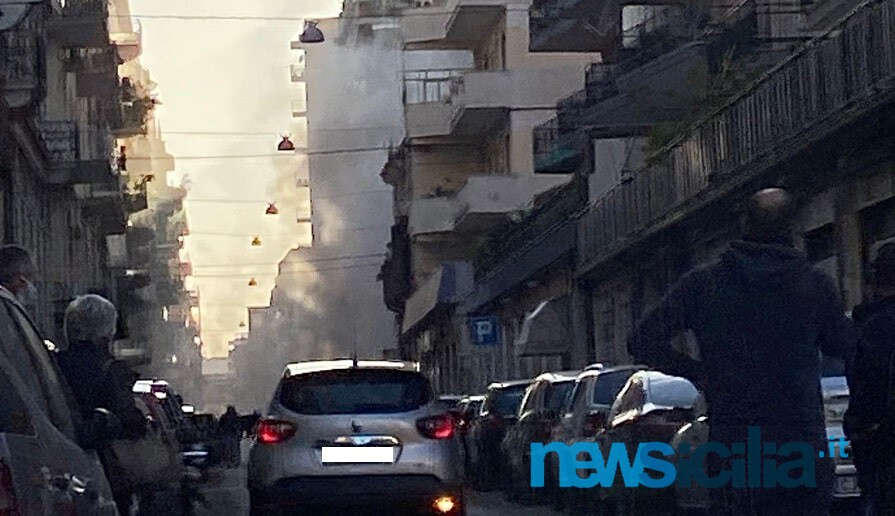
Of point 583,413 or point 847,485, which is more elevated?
point 583,413

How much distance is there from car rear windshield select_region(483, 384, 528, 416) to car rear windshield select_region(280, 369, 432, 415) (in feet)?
38.1

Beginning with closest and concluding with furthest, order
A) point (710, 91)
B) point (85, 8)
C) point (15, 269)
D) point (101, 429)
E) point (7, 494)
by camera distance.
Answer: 1. point (7, 494)
2. point (101, 429)
3. point (15, 269)
4. point (710, 91)
5. point (85, 8)

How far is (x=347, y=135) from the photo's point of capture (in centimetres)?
12656

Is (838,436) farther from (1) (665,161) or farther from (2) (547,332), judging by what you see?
(2) (547,332)

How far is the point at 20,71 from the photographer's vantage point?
3609 centimetres

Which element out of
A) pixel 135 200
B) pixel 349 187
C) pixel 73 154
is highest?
pixel 349 187

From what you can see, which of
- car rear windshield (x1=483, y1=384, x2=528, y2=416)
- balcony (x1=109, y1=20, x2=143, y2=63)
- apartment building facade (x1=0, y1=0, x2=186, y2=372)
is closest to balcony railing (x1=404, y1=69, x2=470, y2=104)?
apartment building facade (x1=0, y1=0, x2=186, y2=372)

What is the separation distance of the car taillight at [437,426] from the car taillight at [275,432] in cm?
107

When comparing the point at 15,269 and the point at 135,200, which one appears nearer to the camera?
the point at 15,269

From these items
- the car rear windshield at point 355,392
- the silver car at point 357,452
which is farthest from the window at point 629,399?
the car rear windshield at point 355,392

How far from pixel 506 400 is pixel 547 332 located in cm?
1863

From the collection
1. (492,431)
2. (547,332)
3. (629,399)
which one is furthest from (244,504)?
(547,332)

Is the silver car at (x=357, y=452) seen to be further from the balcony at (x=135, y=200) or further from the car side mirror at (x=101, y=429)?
the balcony at (x=135, y=200)

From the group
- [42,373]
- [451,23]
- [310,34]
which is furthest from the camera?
[451,23]
